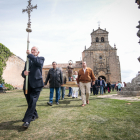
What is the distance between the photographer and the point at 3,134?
2.42 m

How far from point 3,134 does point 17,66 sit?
798 inches

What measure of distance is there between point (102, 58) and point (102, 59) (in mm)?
285

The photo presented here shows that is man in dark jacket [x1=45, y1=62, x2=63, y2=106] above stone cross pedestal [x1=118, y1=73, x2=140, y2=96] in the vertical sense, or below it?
above

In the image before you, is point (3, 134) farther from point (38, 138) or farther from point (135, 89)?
point (135, 89)

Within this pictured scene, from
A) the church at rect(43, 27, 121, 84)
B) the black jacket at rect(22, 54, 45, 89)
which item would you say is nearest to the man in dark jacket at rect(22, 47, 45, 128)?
the black jacket at rect(22, 54, 45, 89)

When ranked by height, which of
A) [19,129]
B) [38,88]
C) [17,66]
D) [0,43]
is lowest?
[19,129]

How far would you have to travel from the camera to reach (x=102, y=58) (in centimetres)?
3522

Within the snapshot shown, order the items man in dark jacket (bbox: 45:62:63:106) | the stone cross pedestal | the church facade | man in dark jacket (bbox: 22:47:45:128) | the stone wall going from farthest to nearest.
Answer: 1. the church facade
2. the stone wall
3. the stone cross pedestal
4. man in dark jacket (bbox: 45:62:63:106)
5. man in dark jacket (bbox: 22:47:45:128)

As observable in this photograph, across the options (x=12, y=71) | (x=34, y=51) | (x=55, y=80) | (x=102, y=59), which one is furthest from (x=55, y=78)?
(x=102, y=59)

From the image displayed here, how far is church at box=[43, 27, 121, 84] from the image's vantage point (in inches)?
1340

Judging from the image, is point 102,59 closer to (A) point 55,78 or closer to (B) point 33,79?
(A) point 55,78

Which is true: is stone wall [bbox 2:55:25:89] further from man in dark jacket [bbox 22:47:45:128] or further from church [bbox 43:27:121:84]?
man in dark jacket [bbox 22:47:45:128]

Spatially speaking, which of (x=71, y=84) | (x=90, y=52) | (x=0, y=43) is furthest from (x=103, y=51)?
(x=71, y=84)

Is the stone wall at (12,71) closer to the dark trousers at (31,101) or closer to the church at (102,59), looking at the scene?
the church at (102,59)
